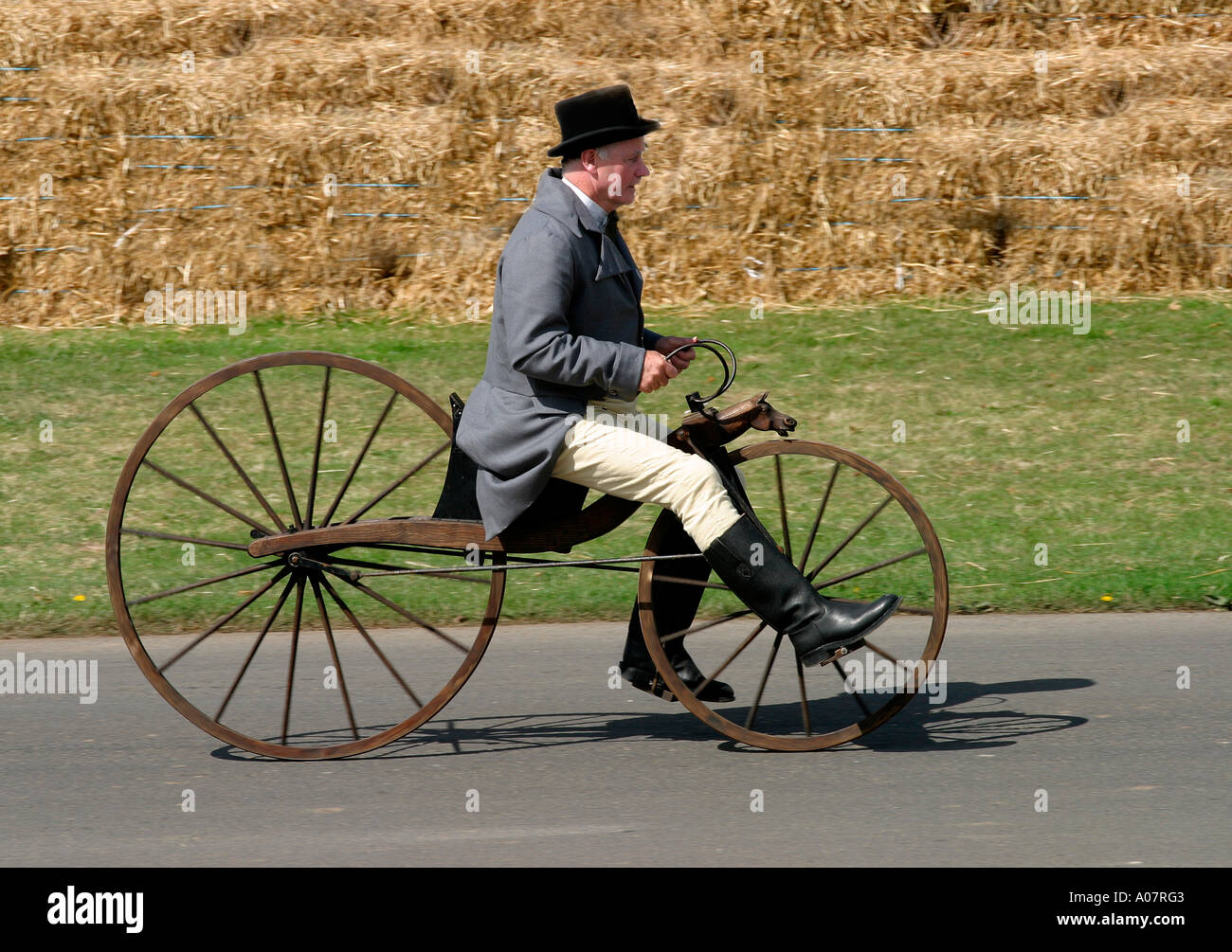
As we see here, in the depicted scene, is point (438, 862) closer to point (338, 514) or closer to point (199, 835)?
point (199, 835)

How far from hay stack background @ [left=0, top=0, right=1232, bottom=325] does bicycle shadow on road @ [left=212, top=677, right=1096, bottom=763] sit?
556 cm

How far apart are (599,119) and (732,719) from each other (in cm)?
200

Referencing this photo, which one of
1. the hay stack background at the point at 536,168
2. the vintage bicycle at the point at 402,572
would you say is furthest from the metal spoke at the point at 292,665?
the hay stack background at the point at 536,168

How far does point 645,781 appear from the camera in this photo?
461 centimetres

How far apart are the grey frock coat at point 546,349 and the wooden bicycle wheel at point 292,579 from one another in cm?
28

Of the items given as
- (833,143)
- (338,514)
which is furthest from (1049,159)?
(338,514)

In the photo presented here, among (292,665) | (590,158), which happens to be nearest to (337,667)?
(292,665)

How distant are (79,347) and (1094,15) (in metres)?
7.43

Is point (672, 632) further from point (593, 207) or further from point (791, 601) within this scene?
point (593, 207)

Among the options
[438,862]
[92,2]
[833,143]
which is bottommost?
[438,862]

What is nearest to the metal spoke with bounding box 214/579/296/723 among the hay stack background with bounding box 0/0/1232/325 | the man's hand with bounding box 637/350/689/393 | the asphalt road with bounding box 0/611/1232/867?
the asphalt road with bounding box 0/611/1232/867

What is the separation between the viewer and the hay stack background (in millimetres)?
10391

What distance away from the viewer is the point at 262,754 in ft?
15.8

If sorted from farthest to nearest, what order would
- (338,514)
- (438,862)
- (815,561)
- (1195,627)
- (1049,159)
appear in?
(1049,159)
(338,514)
(815,561)
(1195,627)
(438,862)
